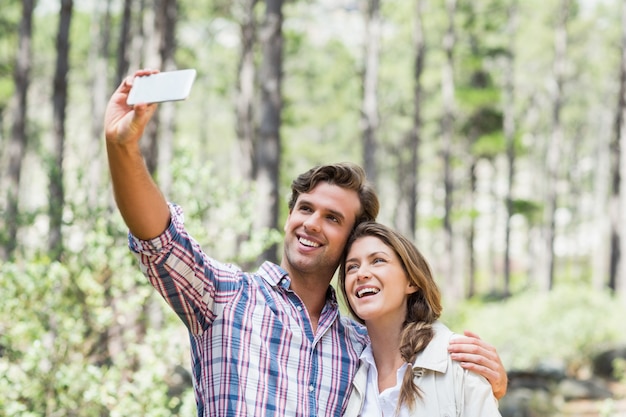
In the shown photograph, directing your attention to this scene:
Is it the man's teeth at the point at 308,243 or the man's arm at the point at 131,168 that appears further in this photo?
the man's teeth at the point at 308,243

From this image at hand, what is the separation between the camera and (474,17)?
2355 cm

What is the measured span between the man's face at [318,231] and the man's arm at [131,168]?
0.67 m

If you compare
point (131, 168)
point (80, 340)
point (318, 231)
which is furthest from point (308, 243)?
point (80, 340)

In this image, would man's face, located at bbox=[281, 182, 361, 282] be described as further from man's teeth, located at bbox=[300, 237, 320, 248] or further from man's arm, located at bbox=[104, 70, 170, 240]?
man's arm, located at bbox=[104, 70, 170, 240]

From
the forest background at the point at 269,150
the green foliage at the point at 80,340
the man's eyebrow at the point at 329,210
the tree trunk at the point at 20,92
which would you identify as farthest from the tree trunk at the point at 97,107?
the man's eyebrow at the point at 329,210

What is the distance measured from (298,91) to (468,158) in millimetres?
10026

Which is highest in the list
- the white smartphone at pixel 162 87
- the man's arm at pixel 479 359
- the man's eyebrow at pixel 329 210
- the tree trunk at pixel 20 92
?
the tree trunk at pixel 20 92

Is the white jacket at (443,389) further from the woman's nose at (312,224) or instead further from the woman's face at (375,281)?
the woman's nose at (312,224)

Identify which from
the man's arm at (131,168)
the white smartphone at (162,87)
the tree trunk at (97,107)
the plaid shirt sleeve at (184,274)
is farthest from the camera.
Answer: the tree trunk at (97,107)

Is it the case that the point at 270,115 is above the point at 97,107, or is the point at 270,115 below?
below

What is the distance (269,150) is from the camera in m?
8.91

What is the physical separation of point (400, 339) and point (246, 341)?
0.58 meters

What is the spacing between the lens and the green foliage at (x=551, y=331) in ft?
42.4

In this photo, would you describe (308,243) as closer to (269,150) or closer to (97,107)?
(269,150)
